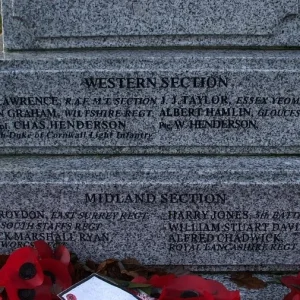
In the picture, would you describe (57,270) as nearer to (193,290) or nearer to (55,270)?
(55,270)

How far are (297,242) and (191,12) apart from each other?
1404 mm

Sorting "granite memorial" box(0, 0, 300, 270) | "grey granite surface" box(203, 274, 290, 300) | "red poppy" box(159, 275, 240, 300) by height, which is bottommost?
"grey granite surface" box(203, 274, 290, 300)

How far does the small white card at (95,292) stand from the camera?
2255mm

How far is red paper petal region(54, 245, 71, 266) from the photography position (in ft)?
8.45

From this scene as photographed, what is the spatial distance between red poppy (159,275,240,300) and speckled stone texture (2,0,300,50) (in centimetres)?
125

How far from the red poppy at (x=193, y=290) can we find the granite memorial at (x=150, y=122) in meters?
0.54

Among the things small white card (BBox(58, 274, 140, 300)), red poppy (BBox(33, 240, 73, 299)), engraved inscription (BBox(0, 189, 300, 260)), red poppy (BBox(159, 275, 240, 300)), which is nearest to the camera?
red poppy (BBox(159, 275, 240, 300))

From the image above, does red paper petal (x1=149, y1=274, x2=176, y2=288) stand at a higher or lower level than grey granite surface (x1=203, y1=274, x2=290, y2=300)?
higher

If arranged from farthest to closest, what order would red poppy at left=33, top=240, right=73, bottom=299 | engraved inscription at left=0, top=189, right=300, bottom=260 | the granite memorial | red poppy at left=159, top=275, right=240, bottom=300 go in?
engraved inscription at left=0, top=189, right=300, bottom=260 < the granite memorial < red poppy at left=33, top=240, right=73, bottom=299 < red poppy at left=159, top=275, right=240, bottom=300

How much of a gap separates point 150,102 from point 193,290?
974 mm

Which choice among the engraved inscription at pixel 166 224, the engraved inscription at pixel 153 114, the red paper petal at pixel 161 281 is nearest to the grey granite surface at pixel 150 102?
the engraved inscription at pixel 153 114

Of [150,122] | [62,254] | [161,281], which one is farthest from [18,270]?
[150,122]

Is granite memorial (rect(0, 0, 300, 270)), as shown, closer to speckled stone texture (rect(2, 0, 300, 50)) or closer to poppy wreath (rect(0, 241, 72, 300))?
speckled stone texture (rect(2, 0, 300, 50))

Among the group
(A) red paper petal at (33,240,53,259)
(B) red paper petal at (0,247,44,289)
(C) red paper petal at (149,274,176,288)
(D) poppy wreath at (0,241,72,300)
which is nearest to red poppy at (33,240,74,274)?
(A) red paper petal at (33,240,53,259)
